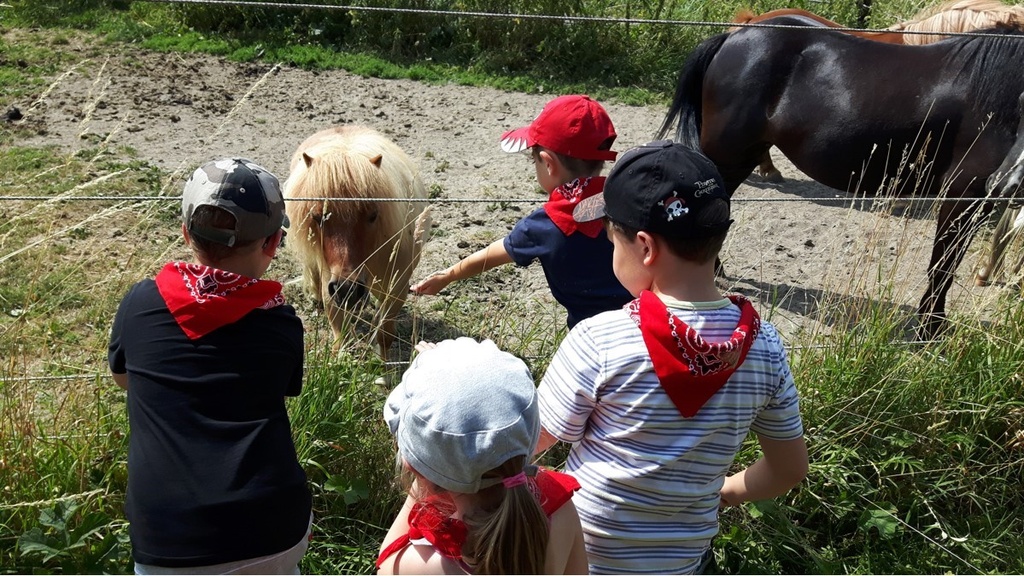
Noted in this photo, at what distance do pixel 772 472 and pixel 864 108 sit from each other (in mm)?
4204

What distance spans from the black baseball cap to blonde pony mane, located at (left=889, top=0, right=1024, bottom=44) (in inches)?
272

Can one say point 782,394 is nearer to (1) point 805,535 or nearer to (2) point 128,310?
(1) point 805,535

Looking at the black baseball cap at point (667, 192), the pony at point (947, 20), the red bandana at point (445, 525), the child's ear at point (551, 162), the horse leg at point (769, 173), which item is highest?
the black baseball cap at point (667, 192)

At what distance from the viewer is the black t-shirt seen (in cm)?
212

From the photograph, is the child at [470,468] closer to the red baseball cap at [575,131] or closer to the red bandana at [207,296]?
the red bandana at [207,296]

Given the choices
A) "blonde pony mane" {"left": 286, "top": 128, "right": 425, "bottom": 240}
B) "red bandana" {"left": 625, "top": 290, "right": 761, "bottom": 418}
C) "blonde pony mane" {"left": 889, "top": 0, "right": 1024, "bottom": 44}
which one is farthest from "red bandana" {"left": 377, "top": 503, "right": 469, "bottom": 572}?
"blonde pony mane" {"left": 889, "top": 0, "right": 1024, "bottom": 44}

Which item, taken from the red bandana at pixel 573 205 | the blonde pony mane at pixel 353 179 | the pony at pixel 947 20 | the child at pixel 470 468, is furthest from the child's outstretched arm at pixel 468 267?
the pony at pixel 947 20

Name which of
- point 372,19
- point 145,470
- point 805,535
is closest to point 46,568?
point 145,470

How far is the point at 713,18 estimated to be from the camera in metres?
12.3

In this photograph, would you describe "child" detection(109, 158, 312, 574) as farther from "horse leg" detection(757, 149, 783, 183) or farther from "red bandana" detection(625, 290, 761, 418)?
"horse leg" detection(757, 149, 783, 183)

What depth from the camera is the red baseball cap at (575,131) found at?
3.00 metres

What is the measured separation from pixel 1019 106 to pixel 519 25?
627 cm

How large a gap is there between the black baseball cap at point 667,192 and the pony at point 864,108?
3417 mm

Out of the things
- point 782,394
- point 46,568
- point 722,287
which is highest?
point 782,394
